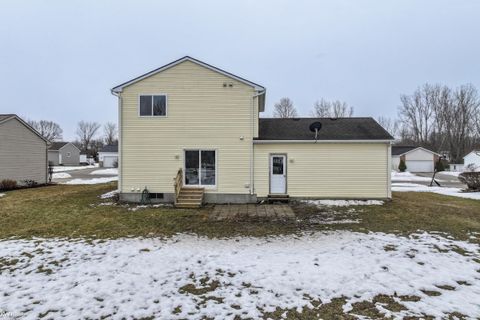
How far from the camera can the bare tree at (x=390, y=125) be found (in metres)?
62.8

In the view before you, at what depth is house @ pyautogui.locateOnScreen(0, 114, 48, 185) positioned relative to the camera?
17.2 metres

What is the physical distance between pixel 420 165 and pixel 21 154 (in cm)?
4833

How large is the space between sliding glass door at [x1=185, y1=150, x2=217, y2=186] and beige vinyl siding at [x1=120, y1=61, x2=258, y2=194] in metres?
0.25

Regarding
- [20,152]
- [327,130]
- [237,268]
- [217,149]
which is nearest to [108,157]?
[20,152]

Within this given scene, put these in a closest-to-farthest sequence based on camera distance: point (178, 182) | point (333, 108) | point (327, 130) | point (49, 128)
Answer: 1. point (178, 182)
2. point (327, 130)
3. point (333, 108)
4. point (49, 128)

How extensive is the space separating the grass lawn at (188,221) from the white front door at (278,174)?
1.41 meters

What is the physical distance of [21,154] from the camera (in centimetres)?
1839

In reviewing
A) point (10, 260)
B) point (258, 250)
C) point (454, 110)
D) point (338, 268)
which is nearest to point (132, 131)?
point (10, 260)

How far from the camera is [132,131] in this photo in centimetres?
1216

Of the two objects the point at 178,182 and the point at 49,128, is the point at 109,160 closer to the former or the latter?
the point at 178,182

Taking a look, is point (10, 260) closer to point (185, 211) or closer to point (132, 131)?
point (185, 211)

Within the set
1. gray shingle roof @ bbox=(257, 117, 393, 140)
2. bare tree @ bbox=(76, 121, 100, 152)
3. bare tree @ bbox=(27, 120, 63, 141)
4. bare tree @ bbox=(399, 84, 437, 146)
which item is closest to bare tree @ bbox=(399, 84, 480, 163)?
bare tree @ bbox=(399, 84, 437, 146)

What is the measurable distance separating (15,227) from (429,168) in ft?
160

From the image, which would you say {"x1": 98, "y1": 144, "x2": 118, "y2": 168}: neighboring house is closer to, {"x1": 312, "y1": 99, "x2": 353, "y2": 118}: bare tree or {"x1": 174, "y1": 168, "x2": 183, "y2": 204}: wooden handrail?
{"x1": 312, "y1": 99, "x2": 353, "y2": 118}: bare tree
